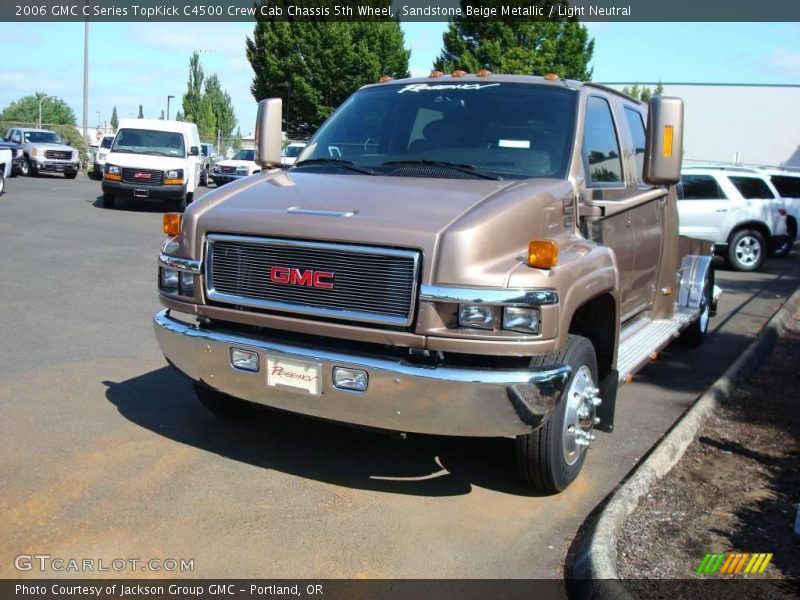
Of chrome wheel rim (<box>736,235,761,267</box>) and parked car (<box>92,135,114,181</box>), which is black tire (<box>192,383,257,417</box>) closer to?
chrome wheel rim (<box>736,235,761,267</box>)

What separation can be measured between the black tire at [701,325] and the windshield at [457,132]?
12.8 feet

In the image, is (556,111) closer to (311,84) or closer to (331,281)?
(331,281)

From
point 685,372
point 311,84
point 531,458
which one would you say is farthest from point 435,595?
point 311,84

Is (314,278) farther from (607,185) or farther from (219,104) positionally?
(219,104)

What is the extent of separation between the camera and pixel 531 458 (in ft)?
14.2

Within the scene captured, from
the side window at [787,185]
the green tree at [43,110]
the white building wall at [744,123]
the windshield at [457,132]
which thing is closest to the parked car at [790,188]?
the side window at [787,185]

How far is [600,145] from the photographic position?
5355 mm

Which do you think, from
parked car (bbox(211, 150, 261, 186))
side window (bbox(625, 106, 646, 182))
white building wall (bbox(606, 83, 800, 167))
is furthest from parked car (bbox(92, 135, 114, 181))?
white building wall (bbox(606, 83, 800, 167))

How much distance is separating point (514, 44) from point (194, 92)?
48.0 metres

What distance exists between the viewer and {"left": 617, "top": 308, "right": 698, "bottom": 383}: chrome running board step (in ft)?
17.5

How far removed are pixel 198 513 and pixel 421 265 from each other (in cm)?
167

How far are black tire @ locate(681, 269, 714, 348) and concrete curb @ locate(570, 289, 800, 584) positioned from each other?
0.86 metres

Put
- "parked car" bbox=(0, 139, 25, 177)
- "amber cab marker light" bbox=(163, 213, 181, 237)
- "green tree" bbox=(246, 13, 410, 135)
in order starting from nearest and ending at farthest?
1. "amber cab marker light" bbox=(163, 213, 181, 237)
2. "parked car" bbox=(0, 139, 25, 177)
3. "green tree" bbox=(246, 13, 410, 135)

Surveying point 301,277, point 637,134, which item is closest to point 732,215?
point 637,134
